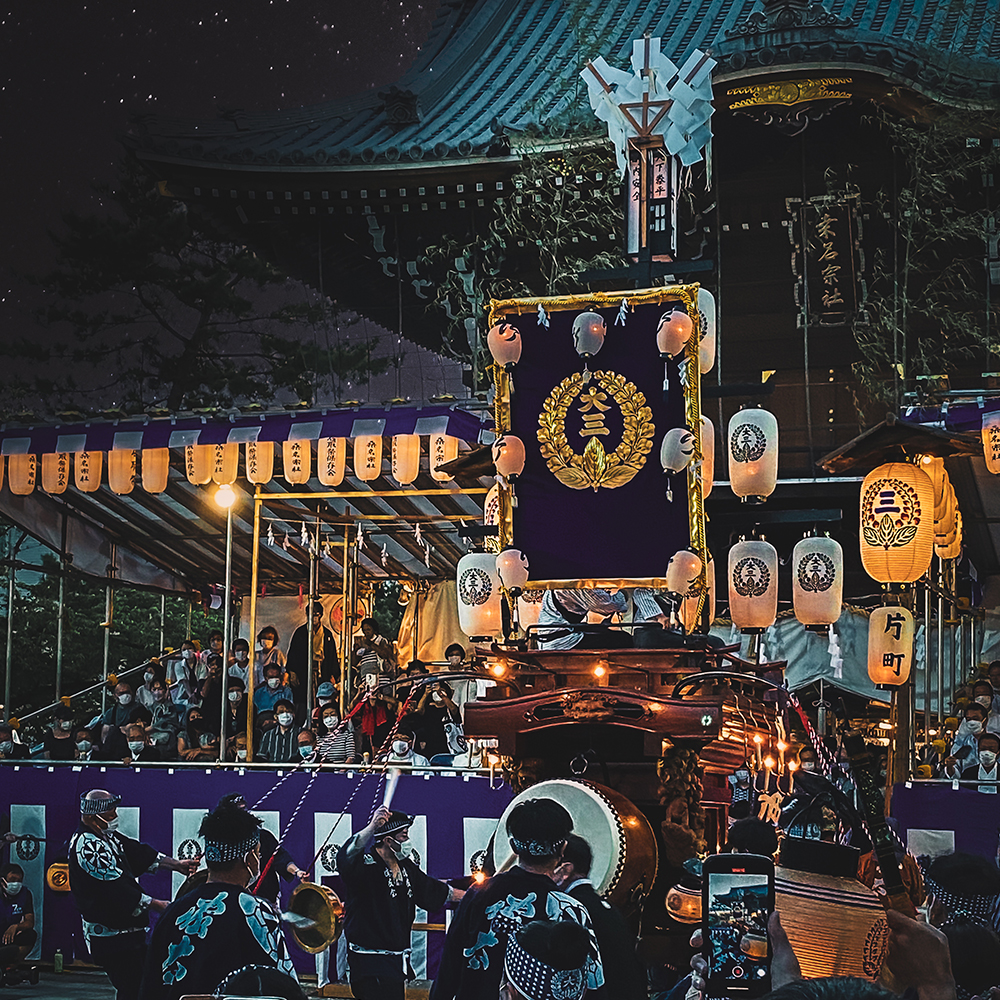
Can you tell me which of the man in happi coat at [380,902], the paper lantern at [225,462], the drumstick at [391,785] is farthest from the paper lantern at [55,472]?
the man in happi coat at [380,902]

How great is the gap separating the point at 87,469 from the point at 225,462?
1.55 meters

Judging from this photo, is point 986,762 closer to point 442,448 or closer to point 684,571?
point 684,571

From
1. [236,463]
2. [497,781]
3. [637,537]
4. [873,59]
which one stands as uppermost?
[873,59]

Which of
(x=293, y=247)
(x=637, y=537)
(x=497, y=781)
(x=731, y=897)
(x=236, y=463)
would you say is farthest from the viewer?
(x=293, y=247)

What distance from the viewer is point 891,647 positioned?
1183cm

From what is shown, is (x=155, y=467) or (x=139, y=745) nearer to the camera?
(x=139, y=745)

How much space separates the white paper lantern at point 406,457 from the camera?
44.0 ft

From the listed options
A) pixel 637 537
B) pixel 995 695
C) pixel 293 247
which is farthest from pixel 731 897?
pixel 293 247

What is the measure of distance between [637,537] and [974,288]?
7306 mm

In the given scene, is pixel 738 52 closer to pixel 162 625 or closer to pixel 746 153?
pixel 746 153

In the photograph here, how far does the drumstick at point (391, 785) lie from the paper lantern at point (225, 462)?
3.99m

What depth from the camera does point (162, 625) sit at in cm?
1725

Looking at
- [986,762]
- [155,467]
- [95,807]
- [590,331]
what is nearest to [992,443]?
[986,762]

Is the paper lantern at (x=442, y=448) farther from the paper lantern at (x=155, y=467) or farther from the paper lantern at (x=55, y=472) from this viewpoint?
the paper lantern at (x=55, y=472)
